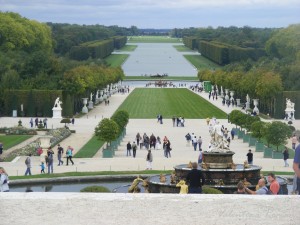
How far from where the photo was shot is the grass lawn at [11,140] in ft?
127

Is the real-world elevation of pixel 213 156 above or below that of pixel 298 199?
below

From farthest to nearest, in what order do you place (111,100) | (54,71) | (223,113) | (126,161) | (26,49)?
(26,49), (111,100), (54,71), (223,113), (126,161)

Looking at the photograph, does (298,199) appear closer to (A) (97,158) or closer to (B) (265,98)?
(A) (97,158)

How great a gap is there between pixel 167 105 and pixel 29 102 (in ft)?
47.9

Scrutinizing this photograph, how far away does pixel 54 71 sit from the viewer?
67.8 m


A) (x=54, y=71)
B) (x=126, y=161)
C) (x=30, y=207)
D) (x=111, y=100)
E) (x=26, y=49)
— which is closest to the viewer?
(x=30, y=207)

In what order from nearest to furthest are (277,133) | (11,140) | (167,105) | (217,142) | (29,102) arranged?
(217,142) < (277,133) < (11,140) < (29,102) < (167,105)

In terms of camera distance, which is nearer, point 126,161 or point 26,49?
point 126,161

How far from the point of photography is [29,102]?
58.8 meters

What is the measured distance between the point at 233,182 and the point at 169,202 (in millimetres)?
14117

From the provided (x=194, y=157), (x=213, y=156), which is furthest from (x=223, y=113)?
(x=213, y=156)

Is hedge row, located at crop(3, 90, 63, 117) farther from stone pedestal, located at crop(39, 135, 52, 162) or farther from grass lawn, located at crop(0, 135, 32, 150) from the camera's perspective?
stone pedestal, located at crop(39, 135, 52, 162)

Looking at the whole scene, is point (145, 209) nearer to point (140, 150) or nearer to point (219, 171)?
point (219, 171)

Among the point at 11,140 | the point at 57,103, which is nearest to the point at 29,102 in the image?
the point at 57,103
